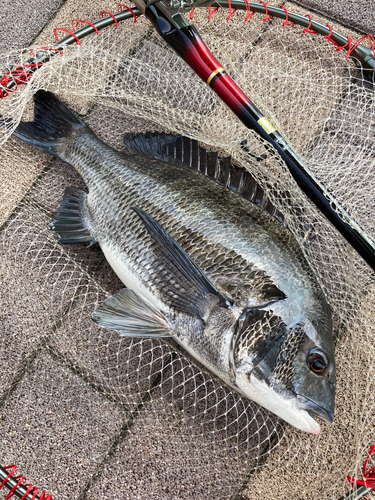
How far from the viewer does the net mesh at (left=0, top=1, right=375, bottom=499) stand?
5.02ft

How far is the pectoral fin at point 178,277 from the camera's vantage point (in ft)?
4.41

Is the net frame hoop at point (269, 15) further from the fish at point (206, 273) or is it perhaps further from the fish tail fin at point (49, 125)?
the fish at point (206, 273)

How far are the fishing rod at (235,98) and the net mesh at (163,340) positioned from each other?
5 centimetres

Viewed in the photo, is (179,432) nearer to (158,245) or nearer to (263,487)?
(263,487)

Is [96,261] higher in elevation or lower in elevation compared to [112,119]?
lower

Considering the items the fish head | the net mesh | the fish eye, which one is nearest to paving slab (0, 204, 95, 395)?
the net mesh

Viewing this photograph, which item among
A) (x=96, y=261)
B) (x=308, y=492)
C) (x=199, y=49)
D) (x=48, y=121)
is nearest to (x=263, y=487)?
(x=308, y=492)

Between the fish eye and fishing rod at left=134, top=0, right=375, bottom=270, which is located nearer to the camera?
the fish eye

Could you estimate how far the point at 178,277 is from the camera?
1.43 meters

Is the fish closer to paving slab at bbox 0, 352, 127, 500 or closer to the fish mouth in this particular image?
the fish mouth

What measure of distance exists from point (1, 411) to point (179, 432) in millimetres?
669

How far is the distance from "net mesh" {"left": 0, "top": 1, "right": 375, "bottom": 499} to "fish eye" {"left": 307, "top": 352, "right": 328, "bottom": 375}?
0.33m

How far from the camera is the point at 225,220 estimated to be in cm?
145

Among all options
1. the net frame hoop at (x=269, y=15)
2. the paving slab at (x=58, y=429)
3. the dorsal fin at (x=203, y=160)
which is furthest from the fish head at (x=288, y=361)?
the net frame hoop at (x=269, y=15)
